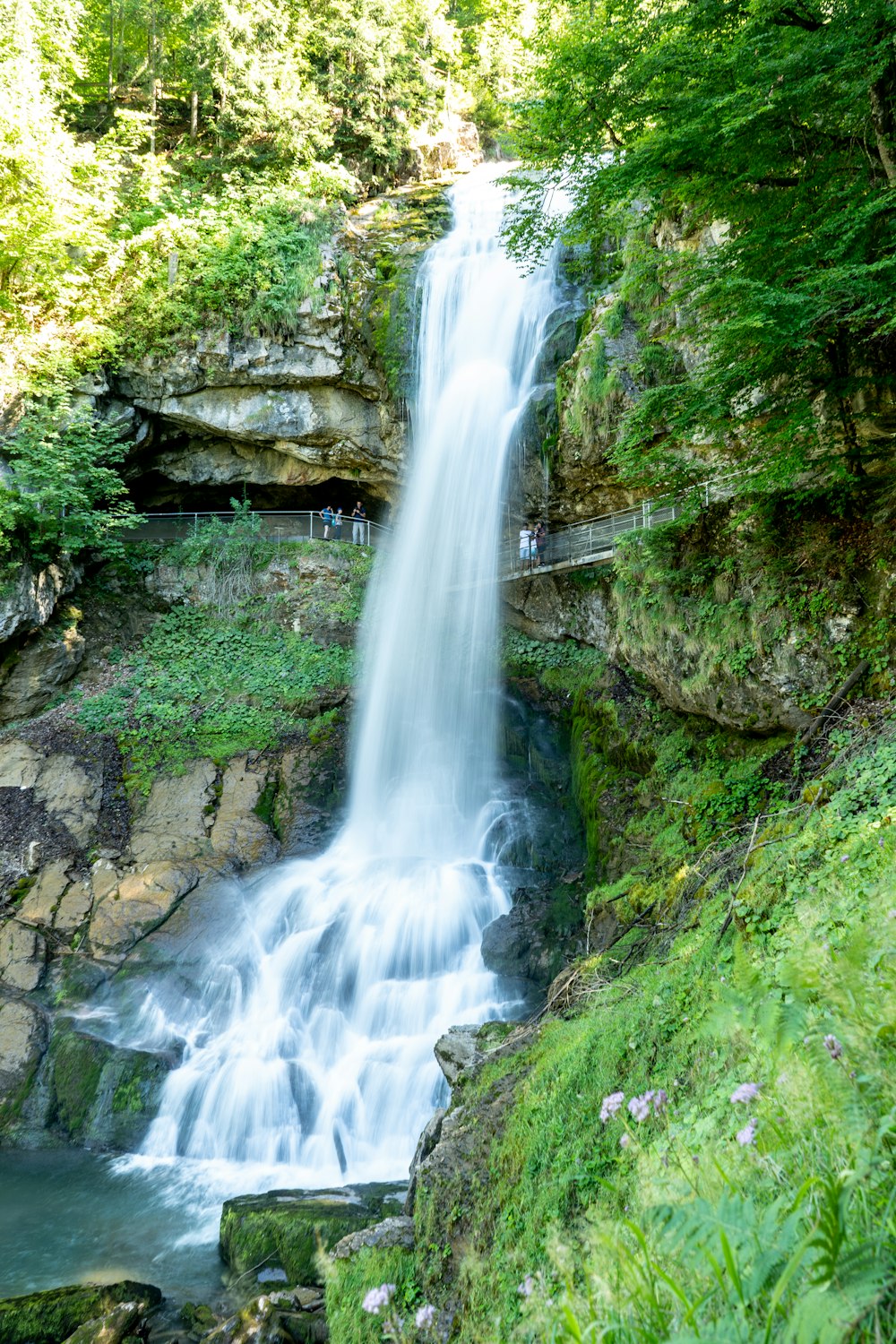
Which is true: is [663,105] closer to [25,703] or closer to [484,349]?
[484,349]

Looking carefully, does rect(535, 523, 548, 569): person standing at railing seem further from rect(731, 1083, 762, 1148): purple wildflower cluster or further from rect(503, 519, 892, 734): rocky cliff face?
rect(731, 1083, 762, 1148): purple wildflower cluster

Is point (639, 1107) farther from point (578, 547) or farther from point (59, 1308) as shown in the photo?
point (578, 547)

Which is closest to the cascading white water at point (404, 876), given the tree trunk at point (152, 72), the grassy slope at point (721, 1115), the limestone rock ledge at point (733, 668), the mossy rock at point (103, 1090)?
the mossy rock at point (103, 1090)

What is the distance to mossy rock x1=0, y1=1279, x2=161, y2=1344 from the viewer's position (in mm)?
5242

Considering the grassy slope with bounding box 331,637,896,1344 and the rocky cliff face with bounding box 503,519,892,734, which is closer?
the grassy slope with bounding box 331,637,896,1344

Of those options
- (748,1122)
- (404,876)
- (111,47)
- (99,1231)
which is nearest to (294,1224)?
(99,1231)

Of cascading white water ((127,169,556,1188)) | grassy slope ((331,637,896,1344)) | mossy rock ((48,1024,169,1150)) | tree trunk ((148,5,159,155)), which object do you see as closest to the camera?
grassy slope ((331,637,896,1344))

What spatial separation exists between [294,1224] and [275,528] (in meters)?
14.3

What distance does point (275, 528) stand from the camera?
57.7 ft

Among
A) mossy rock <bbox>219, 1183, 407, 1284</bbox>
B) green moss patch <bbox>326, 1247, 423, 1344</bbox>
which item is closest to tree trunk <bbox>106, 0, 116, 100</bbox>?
mossy rock <bbox>219, 1183, 407, 1284</bbox>

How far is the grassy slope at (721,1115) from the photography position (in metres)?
1.51

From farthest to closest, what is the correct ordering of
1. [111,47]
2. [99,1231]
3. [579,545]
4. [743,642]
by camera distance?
[111,47] → [579,545] → [743,642] → [99,1231]

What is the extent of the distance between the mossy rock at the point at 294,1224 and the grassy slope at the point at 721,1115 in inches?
68.1

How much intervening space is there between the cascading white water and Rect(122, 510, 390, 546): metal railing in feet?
4.47
